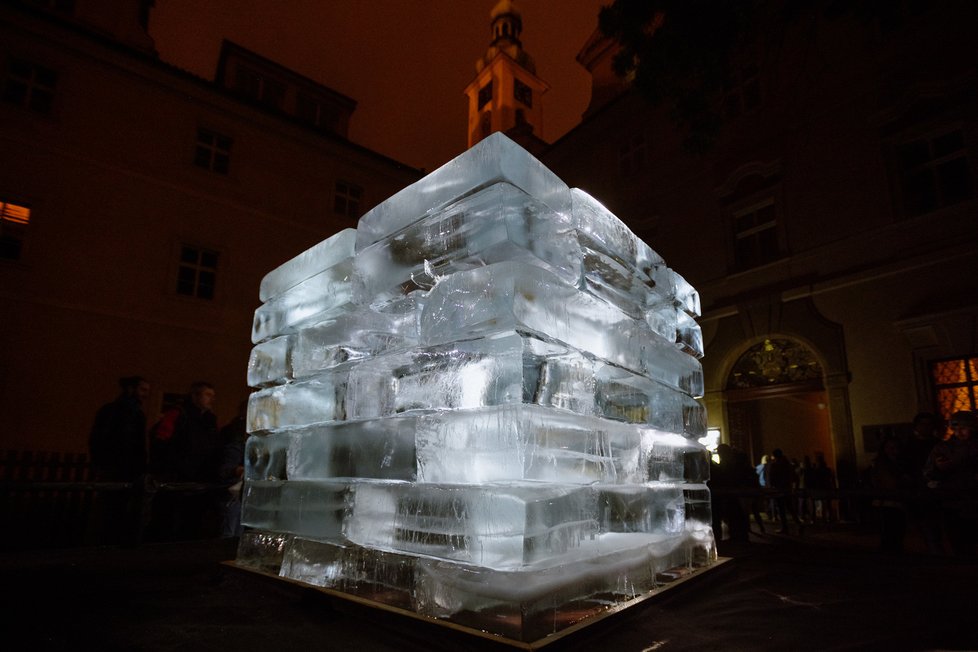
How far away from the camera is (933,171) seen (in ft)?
28.5

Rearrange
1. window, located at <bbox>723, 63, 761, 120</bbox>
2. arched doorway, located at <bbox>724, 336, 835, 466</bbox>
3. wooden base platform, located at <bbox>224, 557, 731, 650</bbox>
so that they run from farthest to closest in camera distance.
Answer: window, located at <bbox>723, 63, 761, 120</bbox>, arched doorway, located at <bbox>724, 336, 835, 466</bbox>, wooden base platform, located at <bbox>224, 557, 731, 650</bbox>

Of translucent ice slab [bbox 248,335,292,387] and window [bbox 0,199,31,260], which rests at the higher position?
window [bbox 0,199,31,260]

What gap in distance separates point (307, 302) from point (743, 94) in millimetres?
12424

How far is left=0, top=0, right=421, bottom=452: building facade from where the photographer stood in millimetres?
10250

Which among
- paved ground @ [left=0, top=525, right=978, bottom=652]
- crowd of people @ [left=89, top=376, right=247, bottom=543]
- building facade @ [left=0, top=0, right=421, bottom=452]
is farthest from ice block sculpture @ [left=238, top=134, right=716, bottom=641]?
building facade @ [left=0, top=0, right=421, bottom=452]

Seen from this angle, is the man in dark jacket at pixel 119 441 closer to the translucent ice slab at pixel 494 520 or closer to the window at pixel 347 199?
the translucent ice slab at pixel 494 520

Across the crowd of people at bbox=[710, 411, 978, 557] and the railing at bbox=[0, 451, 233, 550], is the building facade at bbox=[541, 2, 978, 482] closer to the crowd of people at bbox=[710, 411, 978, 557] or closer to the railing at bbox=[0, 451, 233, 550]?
the crowd of people at bbox=[710, 411, 978, 557]

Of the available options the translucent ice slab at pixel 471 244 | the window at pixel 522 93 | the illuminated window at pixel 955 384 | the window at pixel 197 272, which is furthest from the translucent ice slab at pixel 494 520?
the window at pixel 522 93

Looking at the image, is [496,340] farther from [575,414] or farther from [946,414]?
[946,414]

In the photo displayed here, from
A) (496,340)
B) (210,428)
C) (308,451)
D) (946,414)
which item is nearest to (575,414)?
(496,340)

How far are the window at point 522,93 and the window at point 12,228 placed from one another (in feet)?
113

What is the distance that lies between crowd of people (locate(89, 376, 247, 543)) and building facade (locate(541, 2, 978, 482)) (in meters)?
7.47

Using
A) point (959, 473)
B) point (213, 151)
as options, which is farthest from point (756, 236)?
point (213, 151)

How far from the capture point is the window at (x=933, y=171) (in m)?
8.41
